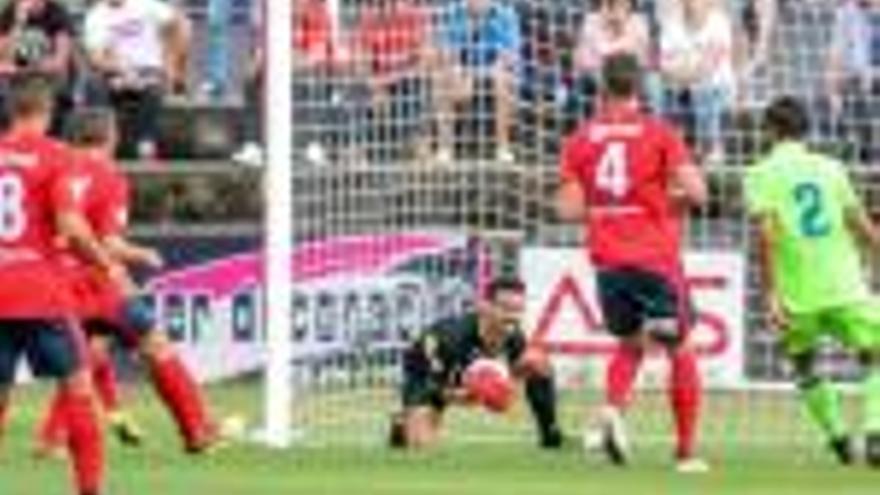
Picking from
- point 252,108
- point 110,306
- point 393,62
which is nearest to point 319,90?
point 393,62

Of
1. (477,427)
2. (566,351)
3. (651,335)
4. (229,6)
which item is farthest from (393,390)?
(229,6)

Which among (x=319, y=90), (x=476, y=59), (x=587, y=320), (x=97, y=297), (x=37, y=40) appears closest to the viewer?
(x=97, y=297)

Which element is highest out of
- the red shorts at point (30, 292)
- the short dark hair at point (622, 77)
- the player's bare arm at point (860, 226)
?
the short dark hair at point (622, 77)

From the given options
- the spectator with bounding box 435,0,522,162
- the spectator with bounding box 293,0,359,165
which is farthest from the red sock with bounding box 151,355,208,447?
the spectator with bounding box 435,0,522,162

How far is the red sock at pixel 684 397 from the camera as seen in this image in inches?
807

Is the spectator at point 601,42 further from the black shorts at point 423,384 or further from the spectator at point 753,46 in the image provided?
the black shorts at point 423,384

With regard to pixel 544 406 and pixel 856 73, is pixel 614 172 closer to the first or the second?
pixel 544 406

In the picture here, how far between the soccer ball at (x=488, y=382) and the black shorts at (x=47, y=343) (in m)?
5.02

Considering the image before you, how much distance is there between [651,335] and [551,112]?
18.3 ft

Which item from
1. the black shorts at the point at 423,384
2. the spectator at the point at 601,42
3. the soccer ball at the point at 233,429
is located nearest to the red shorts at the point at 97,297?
the soccer ball at the point at 233,429

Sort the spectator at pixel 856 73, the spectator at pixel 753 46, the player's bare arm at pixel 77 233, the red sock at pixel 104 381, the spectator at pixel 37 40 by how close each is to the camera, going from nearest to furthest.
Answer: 1. the player's bare arm at pixel 77 233
2. the red sock at pixel 104 381
3. the spectator at pixel 753 46
4. the spectator at pixel 856 73
5. the spectator at pixel 37 40

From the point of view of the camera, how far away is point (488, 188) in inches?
1030

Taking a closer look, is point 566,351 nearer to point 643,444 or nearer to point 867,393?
point 643,444

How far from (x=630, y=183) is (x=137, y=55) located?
9172 mm
